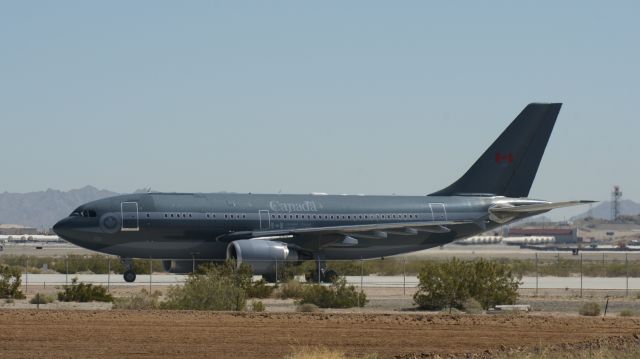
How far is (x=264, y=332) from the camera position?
28.3m

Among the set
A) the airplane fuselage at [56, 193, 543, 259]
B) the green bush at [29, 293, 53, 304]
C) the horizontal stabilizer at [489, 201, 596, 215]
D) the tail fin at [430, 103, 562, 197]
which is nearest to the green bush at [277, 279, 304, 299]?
the airplane fuselage at [56, 193, 543, 259]

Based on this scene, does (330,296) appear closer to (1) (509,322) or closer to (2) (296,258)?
(1) (509,322)

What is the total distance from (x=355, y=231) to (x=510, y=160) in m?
9.62

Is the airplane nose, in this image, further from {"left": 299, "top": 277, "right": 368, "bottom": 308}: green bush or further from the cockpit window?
{"left": 299, "top": 277, "right": 368, "bottom": 308}: green bush

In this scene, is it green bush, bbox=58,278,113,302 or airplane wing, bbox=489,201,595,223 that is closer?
green bush, bbox=58,278,113,302

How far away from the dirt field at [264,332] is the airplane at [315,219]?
15.7m

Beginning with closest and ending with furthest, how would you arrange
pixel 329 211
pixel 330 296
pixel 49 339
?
pixel 49 339
pixel 330 296
pixel 329 211

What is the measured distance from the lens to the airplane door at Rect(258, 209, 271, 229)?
2005 inches

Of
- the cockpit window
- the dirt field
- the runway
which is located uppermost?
the cockpit window

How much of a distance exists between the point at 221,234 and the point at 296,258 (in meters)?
3.17

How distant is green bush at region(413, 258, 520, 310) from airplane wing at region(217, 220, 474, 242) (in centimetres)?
1026

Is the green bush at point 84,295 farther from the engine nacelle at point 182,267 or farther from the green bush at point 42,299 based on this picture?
the engine nacelle at point 182,267

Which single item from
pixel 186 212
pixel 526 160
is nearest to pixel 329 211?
pixel 186 212

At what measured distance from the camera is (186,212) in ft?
163
